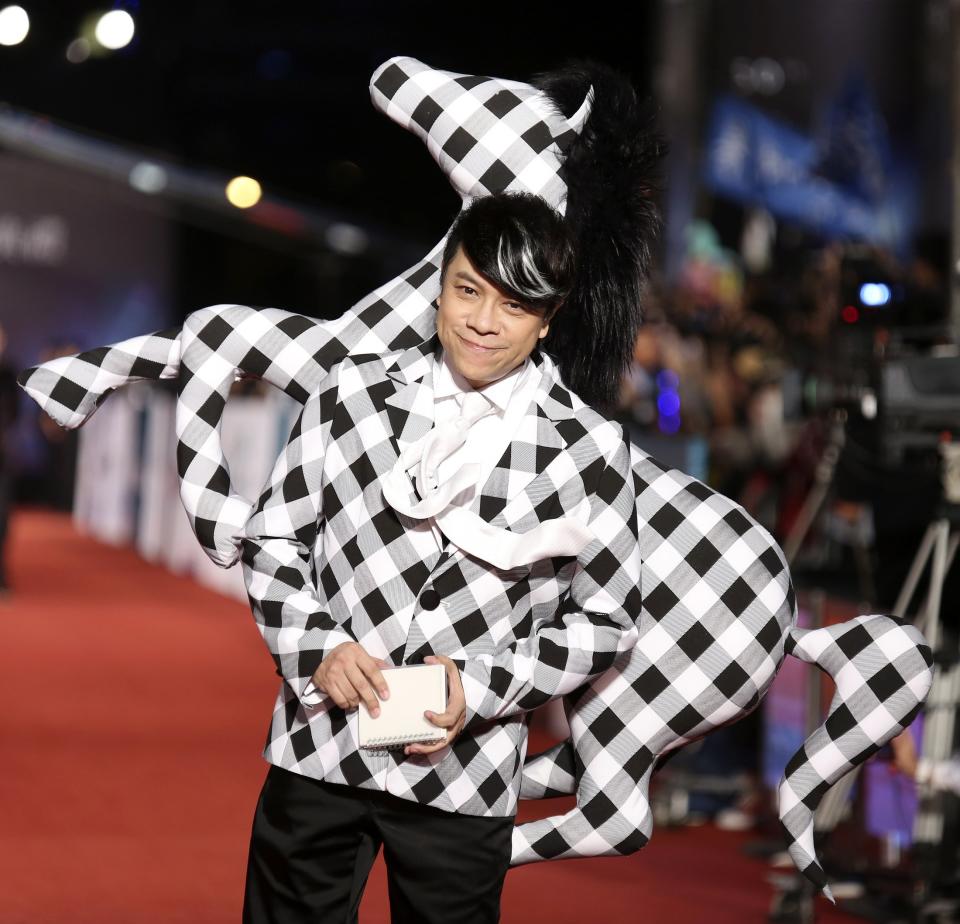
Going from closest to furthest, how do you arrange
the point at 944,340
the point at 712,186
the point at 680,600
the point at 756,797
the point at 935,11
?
the point at 680,600 → the point at 944,340 → the point at 756,797 → the point at 935,11 → the point at 712,186

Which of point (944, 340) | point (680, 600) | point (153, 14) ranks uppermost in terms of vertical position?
point (153, 14)

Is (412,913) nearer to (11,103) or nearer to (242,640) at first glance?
(242,640)

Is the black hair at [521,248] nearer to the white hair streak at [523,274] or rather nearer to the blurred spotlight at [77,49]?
the white hair streak at [523,274]

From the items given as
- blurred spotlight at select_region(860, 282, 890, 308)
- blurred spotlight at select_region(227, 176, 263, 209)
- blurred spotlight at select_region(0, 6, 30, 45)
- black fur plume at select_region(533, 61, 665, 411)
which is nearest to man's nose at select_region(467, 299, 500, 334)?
black fur plume at select_region(533, 61, 665, 411)

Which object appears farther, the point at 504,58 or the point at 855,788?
the point at 504,58

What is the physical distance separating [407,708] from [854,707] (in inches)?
26.6

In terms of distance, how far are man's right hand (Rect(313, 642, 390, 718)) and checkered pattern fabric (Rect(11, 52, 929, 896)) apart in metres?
0.06

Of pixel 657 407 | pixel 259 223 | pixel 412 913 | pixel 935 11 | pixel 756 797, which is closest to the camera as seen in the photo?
pixel 412 913

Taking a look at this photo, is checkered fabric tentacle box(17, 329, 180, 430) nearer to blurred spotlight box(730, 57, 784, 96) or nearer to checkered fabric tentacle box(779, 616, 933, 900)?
checkered fabric tentacle box(779, 616, 933, 900)

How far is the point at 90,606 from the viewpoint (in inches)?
305

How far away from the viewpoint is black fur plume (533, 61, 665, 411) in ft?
6.39

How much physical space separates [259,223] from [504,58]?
204 inches

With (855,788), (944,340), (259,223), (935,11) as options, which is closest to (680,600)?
(944,340)

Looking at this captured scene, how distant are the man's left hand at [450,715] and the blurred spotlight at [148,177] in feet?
33.8
